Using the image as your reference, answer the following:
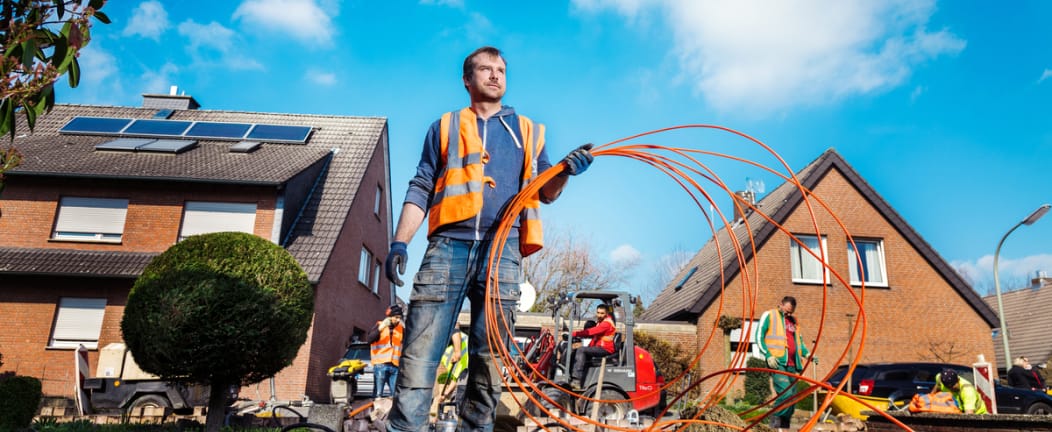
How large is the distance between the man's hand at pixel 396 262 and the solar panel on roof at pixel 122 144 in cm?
1861

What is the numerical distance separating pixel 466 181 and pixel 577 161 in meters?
0.56

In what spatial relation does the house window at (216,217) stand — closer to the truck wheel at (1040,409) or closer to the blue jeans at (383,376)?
the blue jeans at (383,376)

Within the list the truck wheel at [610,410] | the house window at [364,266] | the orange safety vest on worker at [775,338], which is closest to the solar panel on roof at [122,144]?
the house window at [364,266]

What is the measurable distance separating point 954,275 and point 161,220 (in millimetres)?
22760

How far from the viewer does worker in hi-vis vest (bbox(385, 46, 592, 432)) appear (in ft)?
10.2

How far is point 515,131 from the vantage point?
3566 millimetres

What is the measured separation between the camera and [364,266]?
74.3ft

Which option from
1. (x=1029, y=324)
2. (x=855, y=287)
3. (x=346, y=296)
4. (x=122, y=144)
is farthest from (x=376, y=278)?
(x=1029, y=324)

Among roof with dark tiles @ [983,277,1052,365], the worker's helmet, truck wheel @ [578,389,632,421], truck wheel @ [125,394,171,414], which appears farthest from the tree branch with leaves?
roof with dark tiles @ [983,277,1052,365]

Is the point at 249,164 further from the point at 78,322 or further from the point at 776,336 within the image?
the point at 776,336

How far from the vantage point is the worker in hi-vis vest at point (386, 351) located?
11219 mm

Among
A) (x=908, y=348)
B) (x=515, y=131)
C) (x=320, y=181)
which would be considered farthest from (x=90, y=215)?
(x=908, y=348)

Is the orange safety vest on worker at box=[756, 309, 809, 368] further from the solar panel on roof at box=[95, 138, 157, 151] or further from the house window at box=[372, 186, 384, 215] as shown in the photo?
the solar panel on roof at box=[95, 138, 157, 151]

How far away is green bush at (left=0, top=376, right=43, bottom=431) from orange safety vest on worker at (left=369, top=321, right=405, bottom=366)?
4786 millimetres
